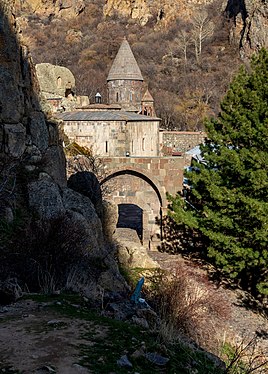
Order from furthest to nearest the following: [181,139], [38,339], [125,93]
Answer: [181,139] → [125,93] → [38,339]

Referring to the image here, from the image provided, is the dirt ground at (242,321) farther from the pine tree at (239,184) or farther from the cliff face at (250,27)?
the cliff face at (250,27)

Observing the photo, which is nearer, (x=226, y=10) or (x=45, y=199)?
(x=45, y=199)

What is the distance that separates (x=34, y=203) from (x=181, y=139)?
25.8m

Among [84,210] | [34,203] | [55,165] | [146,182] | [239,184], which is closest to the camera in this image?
[34,203]

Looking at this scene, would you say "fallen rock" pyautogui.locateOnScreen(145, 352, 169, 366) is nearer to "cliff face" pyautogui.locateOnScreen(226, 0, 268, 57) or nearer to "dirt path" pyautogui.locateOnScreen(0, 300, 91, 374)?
"dirt path" pyautogui.locateOnScreen(0, 300, 91, 374)

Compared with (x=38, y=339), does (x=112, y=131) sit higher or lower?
higher

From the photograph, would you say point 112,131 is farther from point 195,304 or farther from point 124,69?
point 124,69

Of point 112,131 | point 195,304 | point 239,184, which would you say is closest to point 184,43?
point 112,131

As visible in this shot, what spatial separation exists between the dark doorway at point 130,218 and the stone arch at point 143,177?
11.4ft

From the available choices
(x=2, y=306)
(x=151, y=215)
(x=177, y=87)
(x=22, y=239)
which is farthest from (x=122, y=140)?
(x=177, y=87)

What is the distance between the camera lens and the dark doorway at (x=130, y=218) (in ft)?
70.0

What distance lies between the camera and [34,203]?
763 cm

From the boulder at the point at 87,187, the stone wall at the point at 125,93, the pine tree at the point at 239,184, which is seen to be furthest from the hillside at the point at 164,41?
the boulder at the point at 87,187

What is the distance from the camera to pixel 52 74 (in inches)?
1179
